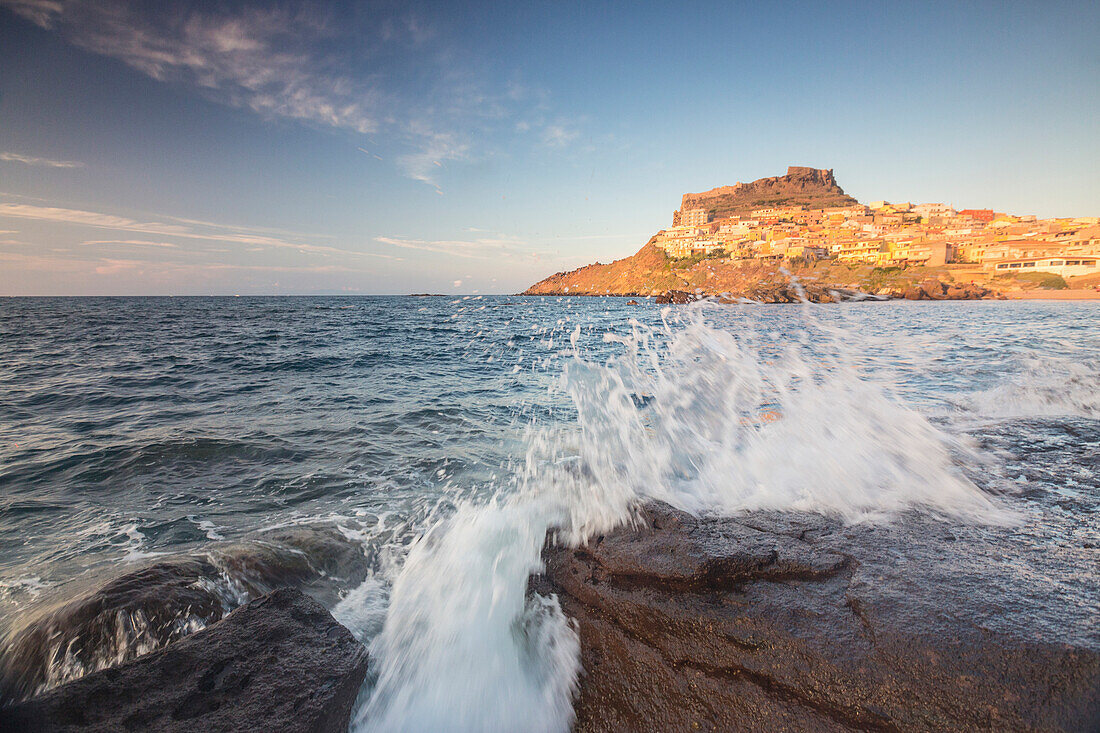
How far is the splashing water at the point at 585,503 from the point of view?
→ 2359mm

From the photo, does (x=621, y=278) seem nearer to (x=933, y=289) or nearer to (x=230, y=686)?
(x=933, y=289)

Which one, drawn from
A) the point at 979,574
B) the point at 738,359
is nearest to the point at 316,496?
the point at 979,574

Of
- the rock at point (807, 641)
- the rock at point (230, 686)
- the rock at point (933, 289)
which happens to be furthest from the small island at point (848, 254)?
the rock at point (230, 686)

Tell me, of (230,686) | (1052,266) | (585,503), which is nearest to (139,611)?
(230,686)

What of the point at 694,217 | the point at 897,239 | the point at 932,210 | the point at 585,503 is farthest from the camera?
the point at 694,217

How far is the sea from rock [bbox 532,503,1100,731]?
0.70 ft

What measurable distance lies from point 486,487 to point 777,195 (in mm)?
184310

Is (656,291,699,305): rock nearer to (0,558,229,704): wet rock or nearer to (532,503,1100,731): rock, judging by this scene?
(532,503,1100,731): rock

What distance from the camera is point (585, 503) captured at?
3836 millimetres

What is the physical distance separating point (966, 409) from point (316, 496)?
9182mm

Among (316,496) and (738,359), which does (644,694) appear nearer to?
(316,496)

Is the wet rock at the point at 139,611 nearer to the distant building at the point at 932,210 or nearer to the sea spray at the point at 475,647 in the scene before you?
the sea spray at the point at 475,647

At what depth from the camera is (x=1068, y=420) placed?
213 inches

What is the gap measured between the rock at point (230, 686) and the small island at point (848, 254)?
42048 mm
